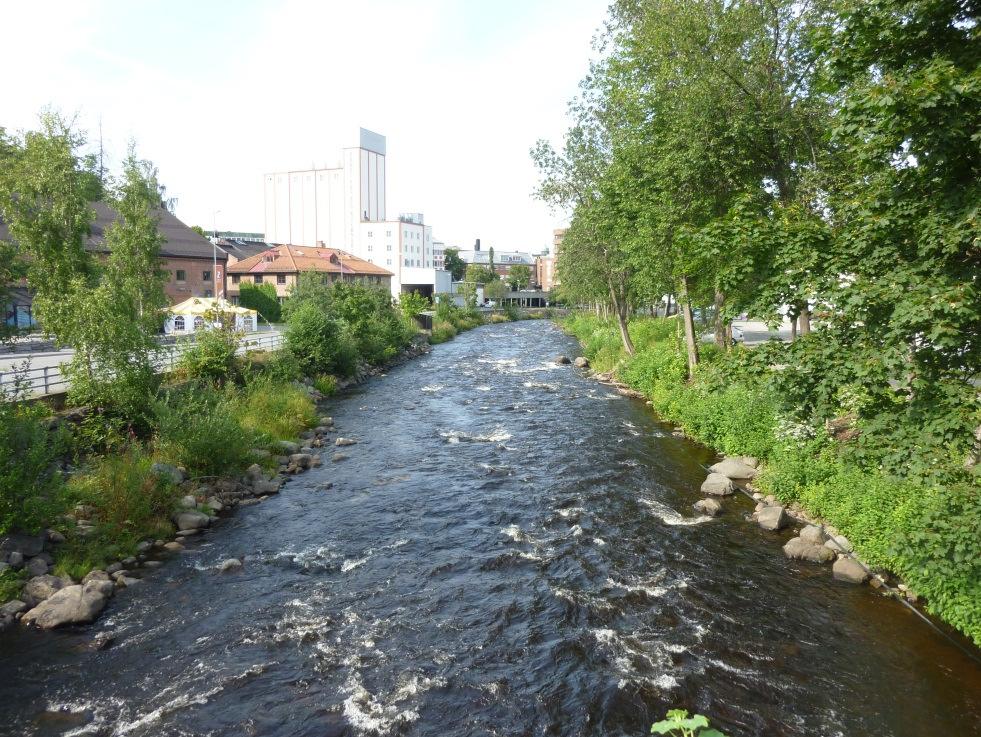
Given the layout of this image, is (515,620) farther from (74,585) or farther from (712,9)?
(712,9)

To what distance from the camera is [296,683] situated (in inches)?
364

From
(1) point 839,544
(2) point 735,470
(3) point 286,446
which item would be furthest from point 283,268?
(1) point 839,544

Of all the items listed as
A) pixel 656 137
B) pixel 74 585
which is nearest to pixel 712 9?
pixel 656 137

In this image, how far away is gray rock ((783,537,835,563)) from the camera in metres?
12.8

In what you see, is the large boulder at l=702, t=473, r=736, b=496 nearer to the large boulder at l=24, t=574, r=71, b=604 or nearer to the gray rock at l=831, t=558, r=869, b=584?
the gray rock at l=831, t=558, r=869, b=584

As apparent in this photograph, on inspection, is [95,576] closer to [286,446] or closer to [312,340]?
[286,446]

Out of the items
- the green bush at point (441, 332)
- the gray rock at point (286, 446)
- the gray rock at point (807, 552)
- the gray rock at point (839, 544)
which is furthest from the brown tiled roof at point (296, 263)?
the gray rock at point (839, 544)

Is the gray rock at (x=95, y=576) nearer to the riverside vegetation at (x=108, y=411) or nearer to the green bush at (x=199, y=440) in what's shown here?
the riverside vegetation at (x=108, y=411)

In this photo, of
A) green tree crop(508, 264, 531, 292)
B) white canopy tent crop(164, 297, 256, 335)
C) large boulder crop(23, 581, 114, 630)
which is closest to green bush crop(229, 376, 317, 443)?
white canopy tent crop(164, 297, 256, 335)

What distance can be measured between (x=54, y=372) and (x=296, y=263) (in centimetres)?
5155

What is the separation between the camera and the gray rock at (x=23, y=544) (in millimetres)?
12000

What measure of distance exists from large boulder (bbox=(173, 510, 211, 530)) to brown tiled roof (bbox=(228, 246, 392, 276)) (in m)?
53.0

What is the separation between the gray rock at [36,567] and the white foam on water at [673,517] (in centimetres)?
1331

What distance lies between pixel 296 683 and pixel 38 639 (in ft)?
16.0
